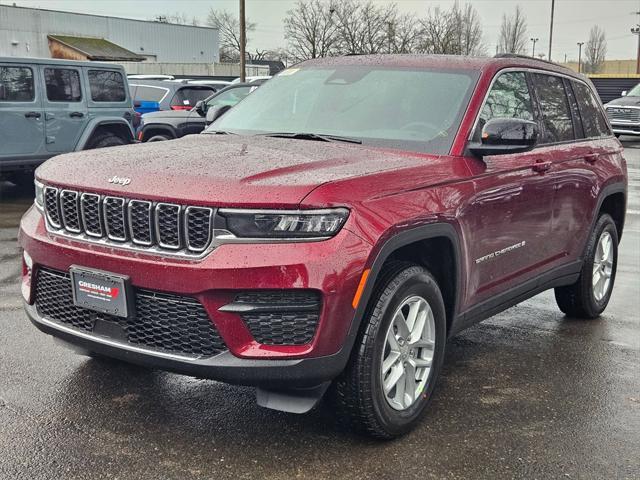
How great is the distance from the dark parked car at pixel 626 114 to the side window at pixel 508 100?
20.9m

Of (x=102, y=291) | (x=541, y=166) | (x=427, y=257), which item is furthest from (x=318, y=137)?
(x=102, y=291)

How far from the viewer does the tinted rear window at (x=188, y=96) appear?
16000 mm

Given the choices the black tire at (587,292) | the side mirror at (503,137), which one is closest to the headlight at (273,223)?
the side mirror at (503,137)

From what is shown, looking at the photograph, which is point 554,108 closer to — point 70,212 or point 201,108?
point 70,212

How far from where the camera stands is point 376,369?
3.41 meters

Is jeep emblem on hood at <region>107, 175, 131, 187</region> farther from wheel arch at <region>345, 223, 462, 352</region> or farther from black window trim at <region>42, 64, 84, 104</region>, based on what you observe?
black window trim at <region>42, 64, 84, 104</region>

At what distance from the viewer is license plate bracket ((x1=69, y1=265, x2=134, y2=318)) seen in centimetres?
327

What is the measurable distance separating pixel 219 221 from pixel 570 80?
11.4 ft

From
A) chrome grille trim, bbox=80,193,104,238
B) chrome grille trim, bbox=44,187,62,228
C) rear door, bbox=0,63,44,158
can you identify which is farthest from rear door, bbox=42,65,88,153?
chrome grille trim, bbox=80,193,104,238

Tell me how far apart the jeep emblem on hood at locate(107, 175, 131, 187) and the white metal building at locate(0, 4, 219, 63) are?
62594 millimetres

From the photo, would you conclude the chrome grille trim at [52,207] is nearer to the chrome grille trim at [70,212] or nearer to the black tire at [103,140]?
the chrome grille trim at [70,212]

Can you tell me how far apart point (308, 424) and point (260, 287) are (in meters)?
1.04

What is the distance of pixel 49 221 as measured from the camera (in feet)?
12.2

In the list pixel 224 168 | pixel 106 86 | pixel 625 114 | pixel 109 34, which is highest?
pixel 109 34
